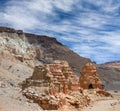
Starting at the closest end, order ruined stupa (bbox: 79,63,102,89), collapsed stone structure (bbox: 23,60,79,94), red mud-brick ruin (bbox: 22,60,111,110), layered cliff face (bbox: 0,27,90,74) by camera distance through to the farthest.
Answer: red mud-brick ruin (bbox: 22,60,111,110)
collapsed stone structure (bbox: 23,60,79,94)
ruined stupa (bbox: 79,63,102,89)
layered cliff face (bbox: 0,27,90,74)

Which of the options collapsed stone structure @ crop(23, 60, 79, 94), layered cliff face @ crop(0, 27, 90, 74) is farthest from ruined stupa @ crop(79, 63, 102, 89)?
layered cliff face @ crop(0, 27, 90, 74)

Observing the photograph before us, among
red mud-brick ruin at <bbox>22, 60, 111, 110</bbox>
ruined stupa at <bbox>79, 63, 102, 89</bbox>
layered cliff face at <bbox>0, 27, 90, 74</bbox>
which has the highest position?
layered cliff face at <bbox>0, 27, 90, 74</bbox>

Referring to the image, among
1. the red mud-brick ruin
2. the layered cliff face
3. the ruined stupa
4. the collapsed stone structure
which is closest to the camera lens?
the red mud-brick ruin

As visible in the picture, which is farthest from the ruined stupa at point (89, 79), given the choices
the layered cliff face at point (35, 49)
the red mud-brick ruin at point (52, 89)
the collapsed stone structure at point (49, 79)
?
the layered cliff face at point (35, 49)

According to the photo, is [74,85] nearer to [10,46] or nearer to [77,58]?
[10,46]

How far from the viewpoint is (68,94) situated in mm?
39375

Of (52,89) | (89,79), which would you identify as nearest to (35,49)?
(89,79)

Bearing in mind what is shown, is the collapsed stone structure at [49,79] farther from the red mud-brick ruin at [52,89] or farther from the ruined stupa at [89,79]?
the ruined stupa at [89,79]

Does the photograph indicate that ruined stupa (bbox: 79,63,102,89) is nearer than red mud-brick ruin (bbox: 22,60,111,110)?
No

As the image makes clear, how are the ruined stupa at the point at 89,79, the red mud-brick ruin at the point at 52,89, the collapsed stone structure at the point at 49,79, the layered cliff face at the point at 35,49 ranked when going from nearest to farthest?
the red mud-brick ruin at the point at 52,89, the collapsed stone structure at the point at 49,79, the ruined stupa at the point at 89,79, the layered cliff face at the point at 35,49

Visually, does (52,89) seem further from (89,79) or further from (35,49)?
(35,49)

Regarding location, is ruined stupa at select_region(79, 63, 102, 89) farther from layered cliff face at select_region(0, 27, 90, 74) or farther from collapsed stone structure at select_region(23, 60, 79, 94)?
layered cliff face at select_region(0, 27, 90, 74)

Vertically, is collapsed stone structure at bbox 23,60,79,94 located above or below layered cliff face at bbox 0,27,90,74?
below

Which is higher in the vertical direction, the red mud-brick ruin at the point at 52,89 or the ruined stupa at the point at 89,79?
the ruined stupa at the point at 89,79
